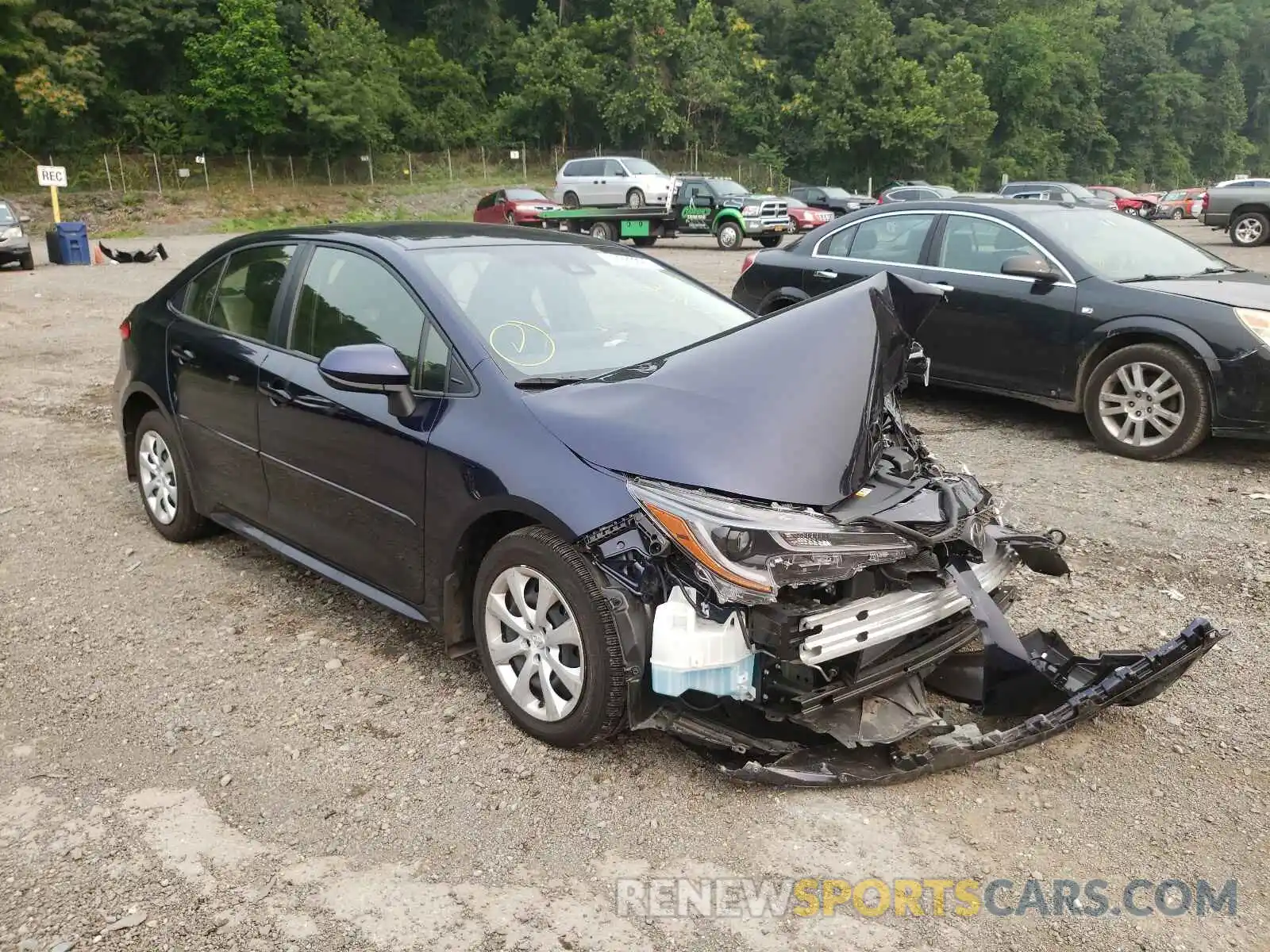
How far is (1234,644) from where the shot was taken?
3961 millimetres

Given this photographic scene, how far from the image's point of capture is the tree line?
4984 centimetres

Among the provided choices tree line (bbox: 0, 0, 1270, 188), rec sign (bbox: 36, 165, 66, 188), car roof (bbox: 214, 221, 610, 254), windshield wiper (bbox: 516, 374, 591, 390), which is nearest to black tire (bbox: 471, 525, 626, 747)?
windshield wiper (bbox: 516, 374, 591, 390)

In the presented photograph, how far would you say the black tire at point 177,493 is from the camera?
4.94 metres

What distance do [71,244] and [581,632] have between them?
2331 centimetres

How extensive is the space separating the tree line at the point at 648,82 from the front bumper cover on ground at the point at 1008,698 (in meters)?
52.4

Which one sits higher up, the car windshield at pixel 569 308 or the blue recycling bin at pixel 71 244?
the car windshield at pixel 569 308

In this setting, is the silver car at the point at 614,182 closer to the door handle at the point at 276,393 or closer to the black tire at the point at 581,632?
the door handle at the point at 276,393

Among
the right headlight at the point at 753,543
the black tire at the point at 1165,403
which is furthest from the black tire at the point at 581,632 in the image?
the black tire at the point at 1165,403

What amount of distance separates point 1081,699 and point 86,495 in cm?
562

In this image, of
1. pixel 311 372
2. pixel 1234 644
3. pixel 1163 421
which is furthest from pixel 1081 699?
pixel 1163 421

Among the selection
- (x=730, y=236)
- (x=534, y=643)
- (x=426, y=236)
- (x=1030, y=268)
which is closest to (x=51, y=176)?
(x=730, y=236)

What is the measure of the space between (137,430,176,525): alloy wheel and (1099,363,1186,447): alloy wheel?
5.67m

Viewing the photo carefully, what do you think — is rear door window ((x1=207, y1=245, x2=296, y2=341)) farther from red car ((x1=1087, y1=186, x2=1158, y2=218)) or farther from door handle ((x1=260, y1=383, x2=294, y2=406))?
red car ((x1=1087, y1=186, x2=1158, y2=218))

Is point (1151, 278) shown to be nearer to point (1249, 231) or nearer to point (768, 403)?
point (768, 403)
